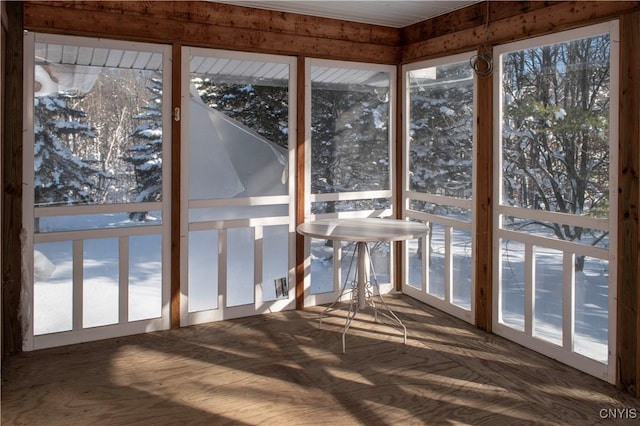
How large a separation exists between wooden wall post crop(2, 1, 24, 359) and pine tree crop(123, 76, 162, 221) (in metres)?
0.72

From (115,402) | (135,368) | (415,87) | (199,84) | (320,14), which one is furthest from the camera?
(415,87)

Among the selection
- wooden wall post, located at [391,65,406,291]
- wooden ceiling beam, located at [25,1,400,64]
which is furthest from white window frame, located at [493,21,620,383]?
wooden ceiling beam, located at [25,1,400,64]

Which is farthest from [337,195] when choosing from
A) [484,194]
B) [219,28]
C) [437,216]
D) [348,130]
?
[219,28]

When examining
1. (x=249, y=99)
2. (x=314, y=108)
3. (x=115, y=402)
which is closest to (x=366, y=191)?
(x=314, y=108)

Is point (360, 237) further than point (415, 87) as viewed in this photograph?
No

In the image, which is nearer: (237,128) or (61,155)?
(61,155)

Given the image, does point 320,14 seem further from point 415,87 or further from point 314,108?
point 415,87

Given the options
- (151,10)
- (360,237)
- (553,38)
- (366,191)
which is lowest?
(360,237)

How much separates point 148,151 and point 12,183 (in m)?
0.90

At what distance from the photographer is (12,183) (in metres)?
3.46

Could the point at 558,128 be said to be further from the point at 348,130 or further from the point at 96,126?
the point at 96,126

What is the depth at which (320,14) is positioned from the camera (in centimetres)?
439

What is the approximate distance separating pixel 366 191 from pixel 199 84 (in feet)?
5.75

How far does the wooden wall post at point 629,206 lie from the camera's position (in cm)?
289
